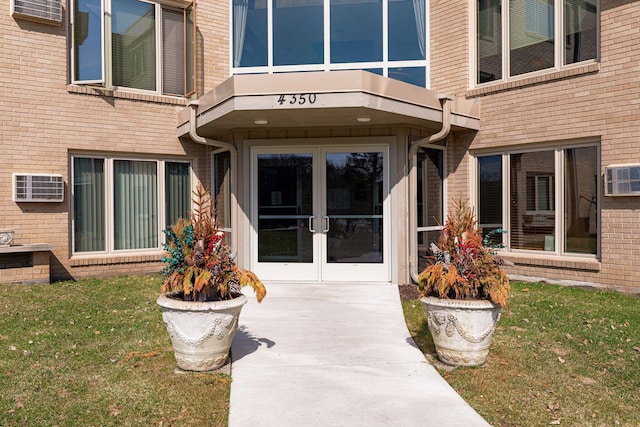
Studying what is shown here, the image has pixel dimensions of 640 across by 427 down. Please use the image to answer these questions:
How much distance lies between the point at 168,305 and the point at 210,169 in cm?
663

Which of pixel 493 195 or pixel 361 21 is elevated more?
pixel 361 21

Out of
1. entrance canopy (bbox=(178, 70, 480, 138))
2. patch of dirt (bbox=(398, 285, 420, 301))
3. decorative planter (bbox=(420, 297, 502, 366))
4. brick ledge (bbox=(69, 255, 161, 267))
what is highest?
entrance canopy (bbox=(178, 70, 480, 138))

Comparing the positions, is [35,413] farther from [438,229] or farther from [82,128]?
[438,229]

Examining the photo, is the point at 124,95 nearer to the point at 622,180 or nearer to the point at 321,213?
the point at 321,213

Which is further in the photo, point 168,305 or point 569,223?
point 569,223

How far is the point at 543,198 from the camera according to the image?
9.48 metres

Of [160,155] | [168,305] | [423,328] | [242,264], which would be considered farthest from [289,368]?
[160,155]

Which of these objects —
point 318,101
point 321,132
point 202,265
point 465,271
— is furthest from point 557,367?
point 321,132

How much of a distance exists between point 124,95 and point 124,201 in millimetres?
2127

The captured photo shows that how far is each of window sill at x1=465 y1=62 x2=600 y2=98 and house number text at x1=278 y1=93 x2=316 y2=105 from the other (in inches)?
158

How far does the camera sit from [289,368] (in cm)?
519

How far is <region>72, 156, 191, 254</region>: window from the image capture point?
33.1ft

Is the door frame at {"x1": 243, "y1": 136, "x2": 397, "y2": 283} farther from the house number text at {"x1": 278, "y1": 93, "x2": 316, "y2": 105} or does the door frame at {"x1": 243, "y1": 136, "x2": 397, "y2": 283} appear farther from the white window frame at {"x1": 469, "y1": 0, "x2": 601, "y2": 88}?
the white window frame at {"x1": 469, "y1": 0, "x2": 601, "y2": 88}

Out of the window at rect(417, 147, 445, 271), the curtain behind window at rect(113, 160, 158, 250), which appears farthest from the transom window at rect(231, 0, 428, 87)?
the curtain behind window at rect(113, 160, 158, 250)
